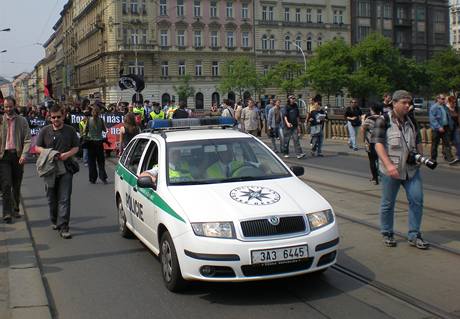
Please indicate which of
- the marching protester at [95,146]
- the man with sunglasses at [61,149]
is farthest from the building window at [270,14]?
the man with sunglasses at [61,149]

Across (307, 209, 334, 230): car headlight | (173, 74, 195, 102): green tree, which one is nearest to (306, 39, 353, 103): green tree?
(173, 74, 195, 102): green tree

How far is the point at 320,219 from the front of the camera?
5.76 meters

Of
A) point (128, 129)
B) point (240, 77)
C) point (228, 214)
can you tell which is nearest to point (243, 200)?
point (228, 214)

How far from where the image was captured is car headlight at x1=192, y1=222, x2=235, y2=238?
214 inches

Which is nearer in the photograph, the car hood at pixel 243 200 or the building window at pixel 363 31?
the car hood at pixel 243 200

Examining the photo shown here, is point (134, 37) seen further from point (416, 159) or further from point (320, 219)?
point (320, 219)

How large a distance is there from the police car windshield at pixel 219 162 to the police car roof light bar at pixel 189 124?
0.88 m

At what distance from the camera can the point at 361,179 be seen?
1441 centimetres

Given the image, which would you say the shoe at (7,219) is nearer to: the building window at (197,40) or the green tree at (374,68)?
the green tree at (374,68)

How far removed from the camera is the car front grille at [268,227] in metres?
5.44

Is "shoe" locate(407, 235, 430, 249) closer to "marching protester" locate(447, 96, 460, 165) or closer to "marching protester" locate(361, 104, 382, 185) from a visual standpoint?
"marching protester" locate(361, 104, 382, 185)

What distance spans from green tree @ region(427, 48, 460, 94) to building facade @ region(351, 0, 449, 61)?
54.0 ft

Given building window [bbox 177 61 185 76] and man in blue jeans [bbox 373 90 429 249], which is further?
building window [bbox 177 61 185 76]

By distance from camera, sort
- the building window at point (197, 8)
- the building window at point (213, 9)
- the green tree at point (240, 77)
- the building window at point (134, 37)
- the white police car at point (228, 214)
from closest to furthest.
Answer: the white police car at point (228, 214) → the green tree at point (240, 77) → the building window at point (134, 37) → the building window at point (197, 8) → the building window at point (213, 9)
